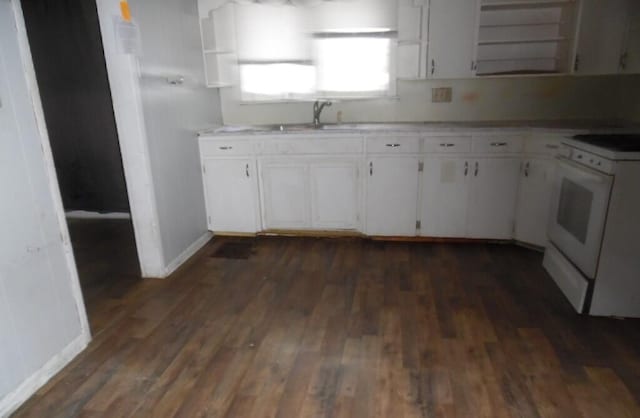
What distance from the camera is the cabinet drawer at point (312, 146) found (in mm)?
3385

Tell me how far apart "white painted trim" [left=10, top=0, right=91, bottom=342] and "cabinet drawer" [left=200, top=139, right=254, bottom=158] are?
5.25ft

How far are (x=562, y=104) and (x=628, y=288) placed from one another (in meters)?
1.90

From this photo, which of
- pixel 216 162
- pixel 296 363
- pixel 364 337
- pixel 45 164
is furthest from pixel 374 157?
pixel 45 164

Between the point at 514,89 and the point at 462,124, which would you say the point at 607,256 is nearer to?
the point at 462,124

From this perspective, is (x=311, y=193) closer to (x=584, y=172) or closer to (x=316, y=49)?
(x=316, y=49)

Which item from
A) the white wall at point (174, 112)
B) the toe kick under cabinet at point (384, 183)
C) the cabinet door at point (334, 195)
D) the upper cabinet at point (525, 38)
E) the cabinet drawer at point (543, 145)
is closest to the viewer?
the white wall at point (174, 112)

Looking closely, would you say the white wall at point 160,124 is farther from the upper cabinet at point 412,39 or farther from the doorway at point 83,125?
the upper cabinet at point 412,39

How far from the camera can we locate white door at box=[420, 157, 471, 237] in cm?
329

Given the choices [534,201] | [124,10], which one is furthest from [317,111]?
[534,201]

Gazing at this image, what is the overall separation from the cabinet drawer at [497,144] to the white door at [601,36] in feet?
2.48

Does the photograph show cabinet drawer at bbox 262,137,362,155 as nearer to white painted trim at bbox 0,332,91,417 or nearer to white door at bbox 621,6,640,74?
white painted trim at bbox 0,332,91,417

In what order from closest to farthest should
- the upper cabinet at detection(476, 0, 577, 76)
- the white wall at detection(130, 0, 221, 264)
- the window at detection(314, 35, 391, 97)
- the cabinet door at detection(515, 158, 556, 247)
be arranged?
the white wall at detection(130, 0, 221, 264)
the cabinet door at detection(515, 158, 556, 247)
the upper cabinet at detection(476, 0, 577, 76)
the window at detection(314, 35, 391, 97)

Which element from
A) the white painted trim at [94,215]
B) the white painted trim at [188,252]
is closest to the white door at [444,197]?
the white painted trim at [188,252]

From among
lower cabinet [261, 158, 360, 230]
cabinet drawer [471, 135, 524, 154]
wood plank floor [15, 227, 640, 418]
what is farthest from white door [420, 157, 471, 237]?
lower cabinet [261, 158, 360, 230]
